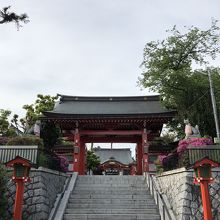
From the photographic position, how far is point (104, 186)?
47.0 ft

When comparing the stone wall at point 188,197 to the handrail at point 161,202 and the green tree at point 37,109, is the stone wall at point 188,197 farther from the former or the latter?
the green tree at point 37,109

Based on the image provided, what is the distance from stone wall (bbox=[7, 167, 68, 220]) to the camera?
1076 centimetres

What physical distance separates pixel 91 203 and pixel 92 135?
9.46m

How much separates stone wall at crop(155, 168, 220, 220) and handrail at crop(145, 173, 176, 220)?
26cm

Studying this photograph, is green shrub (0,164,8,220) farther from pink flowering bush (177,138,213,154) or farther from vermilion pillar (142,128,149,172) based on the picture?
vermilion pillar (142,128,149,172)

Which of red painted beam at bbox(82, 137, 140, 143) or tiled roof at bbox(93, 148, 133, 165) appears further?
tiled roof at bbox(93, 148, 133, 165)

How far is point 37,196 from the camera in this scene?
11.1 m

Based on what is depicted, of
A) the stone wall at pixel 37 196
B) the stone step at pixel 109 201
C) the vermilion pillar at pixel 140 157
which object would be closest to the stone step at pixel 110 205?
the stone step at pixel 109 201

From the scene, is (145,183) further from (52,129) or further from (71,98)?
(71,98)

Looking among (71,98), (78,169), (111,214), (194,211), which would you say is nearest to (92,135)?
(78,169)

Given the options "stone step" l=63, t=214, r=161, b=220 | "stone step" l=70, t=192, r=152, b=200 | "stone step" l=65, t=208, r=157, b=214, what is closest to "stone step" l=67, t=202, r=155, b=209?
Result: "stone step" l=65, t=208, r=157, b=214

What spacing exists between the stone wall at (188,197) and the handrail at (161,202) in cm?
26

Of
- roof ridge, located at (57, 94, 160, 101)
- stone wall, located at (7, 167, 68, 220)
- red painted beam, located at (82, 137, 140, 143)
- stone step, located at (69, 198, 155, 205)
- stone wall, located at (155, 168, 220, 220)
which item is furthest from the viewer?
roof ridge, located at (57, 94, 160, 101)

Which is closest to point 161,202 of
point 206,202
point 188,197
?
point 188,197
